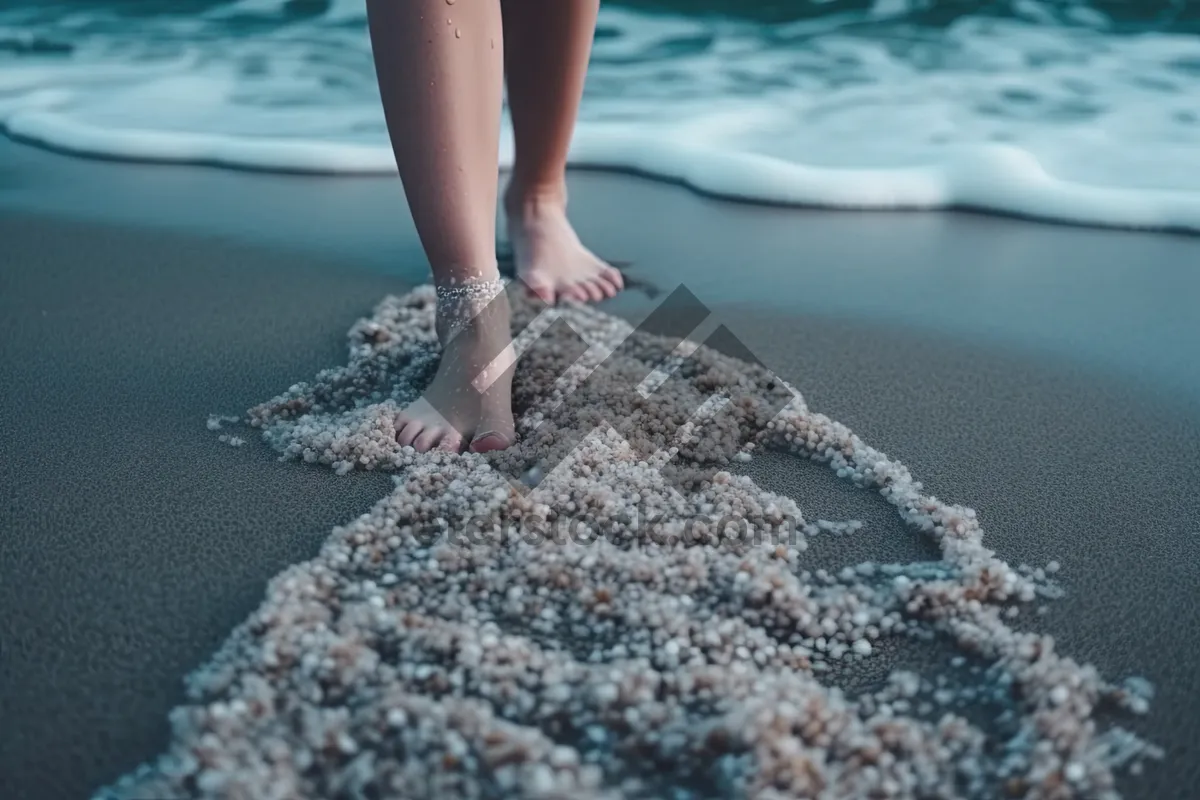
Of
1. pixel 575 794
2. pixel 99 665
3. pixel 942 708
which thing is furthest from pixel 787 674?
pixel 99 665

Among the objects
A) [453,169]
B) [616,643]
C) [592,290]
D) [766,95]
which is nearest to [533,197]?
[592,290]

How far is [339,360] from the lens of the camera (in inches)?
71.8

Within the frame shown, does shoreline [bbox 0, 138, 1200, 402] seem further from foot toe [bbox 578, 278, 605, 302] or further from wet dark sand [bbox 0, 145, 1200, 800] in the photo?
foot toe [bbox 578, 278, 605, 302]

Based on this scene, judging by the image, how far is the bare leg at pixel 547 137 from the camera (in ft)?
6.68

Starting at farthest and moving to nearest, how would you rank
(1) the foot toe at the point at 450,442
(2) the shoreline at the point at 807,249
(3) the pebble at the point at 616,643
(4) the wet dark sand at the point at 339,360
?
(2) the shoreline at the point at 807,249 < (1) the foot toe at the point at 450,442 < (4) the wet dark sand at the point at 339,360 < (3) the pebble at the point at 616,643

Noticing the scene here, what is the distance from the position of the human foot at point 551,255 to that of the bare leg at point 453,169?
48 centimetres

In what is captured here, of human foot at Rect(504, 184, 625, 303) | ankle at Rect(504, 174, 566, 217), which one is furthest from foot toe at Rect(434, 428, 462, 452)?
ankle at Rect(504, 174, 566, 217)

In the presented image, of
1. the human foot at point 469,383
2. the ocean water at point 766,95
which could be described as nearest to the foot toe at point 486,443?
the human foot at point 469,383

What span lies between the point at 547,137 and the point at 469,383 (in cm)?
81

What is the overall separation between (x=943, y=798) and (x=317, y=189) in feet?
7.67

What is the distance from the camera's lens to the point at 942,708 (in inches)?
40.3

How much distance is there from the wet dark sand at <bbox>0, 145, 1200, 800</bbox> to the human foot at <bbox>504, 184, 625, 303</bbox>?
5.2 inches

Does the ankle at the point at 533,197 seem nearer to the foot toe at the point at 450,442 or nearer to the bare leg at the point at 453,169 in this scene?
the bare leg at the point at 453,169

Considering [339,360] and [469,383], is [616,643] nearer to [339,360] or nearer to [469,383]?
[469,383]
